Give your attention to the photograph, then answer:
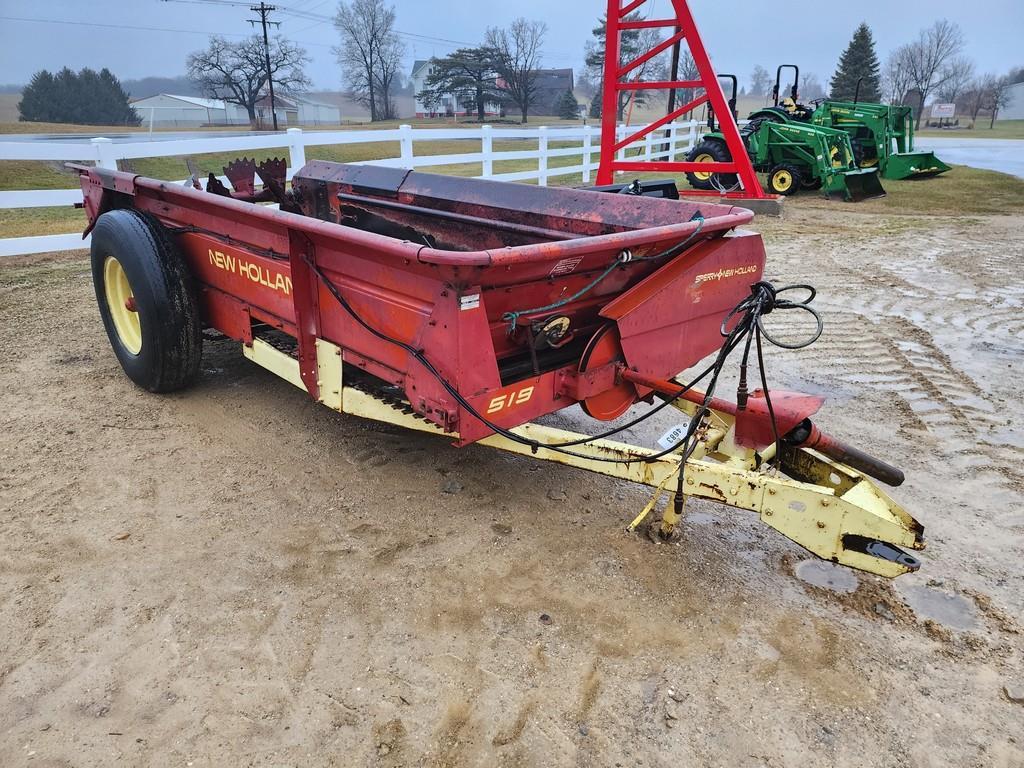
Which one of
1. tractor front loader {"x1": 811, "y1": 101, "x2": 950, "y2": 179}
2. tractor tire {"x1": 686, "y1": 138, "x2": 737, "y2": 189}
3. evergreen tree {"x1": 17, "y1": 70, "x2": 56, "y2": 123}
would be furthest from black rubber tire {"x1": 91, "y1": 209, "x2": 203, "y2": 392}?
evergreen tree {"x1": 17, "y1": 70, "x2": 56, "y2": 123}

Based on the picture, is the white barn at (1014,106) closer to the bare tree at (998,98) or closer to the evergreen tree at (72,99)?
the bare tree at (998,98)

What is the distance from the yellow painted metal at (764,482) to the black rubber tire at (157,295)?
0.98 m

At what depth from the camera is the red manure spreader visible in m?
2.55

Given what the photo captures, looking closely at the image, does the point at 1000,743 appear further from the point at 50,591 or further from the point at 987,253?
the point at 987,253

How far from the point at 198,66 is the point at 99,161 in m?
Result: 60.5

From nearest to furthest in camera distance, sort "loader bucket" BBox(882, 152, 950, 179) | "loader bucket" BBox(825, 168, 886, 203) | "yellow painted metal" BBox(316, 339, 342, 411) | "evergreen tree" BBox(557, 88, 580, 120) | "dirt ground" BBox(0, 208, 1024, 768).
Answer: "dirt ground" BBox(0, 208, 1024, 768), "yellow painted metal" BBox(316, 339, 342, 411), "loader bucket" BBox(825, 168, 886, 203), "loader bucket" BBox(882, 152, 950, 179), "evergreen tree" BBox(557, 88, 580, 120)

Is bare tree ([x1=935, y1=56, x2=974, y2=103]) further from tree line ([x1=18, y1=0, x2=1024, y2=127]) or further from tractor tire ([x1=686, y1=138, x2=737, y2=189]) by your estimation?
tractor tire ([x1=686, y1=138, x2=737, y2=189])

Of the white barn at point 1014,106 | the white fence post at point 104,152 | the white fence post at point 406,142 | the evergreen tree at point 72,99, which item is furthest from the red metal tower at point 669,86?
the white barn at point 1014,106

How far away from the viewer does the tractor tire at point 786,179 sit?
14.1 meters

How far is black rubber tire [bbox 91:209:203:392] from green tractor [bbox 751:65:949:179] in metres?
14.1

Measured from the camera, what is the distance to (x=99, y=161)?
7.46m

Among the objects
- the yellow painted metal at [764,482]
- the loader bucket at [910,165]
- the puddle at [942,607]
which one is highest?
the loader bucket at [910,165]

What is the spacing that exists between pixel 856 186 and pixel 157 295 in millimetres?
13257

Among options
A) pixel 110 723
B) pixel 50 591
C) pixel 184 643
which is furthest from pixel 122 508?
pixel 110 723
